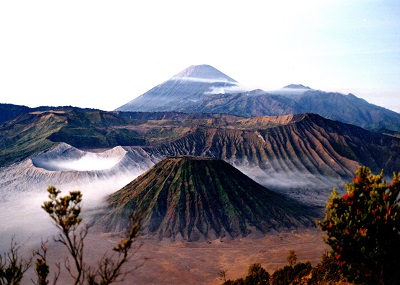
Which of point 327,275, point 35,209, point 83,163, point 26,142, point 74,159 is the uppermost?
point 26,142

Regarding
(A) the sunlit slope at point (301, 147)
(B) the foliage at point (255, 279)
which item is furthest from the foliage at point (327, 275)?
(A) the sunlit slope at point (301, 147)

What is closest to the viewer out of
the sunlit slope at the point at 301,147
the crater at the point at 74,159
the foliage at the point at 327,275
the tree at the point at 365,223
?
the tree at the point at 365,223

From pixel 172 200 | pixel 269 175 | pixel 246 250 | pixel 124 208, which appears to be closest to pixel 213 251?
pixel 246 250

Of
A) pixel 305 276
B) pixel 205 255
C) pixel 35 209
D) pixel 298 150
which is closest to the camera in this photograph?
pixel 305 276

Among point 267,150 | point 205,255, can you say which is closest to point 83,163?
point 267,150

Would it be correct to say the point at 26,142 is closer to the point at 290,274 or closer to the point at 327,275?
the point at 290,274

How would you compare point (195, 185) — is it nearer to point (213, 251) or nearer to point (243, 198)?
point (243, 198)

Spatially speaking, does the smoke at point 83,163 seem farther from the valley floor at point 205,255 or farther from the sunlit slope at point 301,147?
the valley floor at point 205,255

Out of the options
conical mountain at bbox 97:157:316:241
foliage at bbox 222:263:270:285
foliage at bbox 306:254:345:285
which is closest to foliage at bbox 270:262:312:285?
foliage at bbox 222:263:270:285
